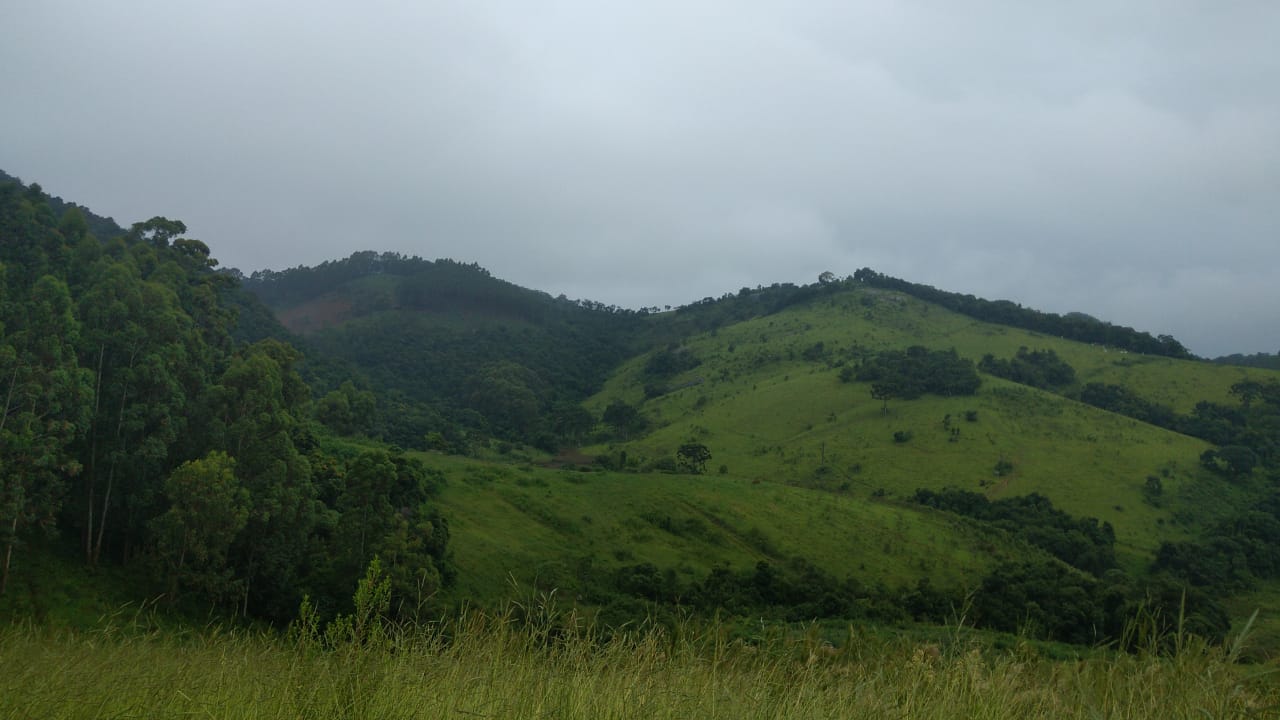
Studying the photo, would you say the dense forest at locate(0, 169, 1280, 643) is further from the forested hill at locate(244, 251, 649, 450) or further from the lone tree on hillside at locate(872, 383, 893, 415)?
the forested hill at locate(244, 251, 649, 450)

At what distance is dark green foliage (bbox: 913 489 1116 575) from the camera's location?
50.5 metres

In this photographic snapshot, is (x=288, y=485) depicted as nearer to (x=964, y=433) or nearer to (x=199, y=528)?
(x=199, y=528)

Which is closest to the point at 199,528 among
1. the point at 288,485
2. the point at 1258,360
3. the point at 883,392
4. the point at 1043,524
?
the point at 288,485

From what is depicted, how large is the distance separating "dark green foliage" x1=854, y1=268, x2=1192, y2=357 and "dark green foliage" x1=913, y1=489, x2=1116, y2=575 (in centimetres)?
6246

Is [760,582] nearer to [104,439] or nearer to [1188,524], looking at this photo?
[104,439]

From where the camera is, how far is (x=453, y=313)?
14225cm

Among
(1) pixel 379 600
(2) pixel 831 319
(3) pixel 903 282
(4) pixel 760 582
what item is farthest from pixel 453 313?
(1) pixel 379 600

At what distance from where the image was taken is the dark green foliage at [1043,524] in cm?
5047

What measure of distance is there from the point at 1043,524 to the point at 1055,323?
230ft

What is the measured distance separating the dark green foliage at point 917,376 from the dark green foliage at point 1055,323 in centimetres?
3547

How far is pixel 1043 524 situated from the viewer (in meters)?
54.5

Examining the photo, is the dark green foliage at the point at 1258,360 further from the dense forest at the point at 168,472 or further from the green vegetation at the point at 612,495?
the dense forest at the point at 168,472

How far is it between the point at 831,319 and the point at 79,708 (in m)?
124

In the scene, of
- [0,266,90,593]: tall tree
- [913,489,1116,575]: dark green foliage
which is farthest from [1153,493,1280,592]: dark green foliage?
[0,266,90,593]: tall tree
